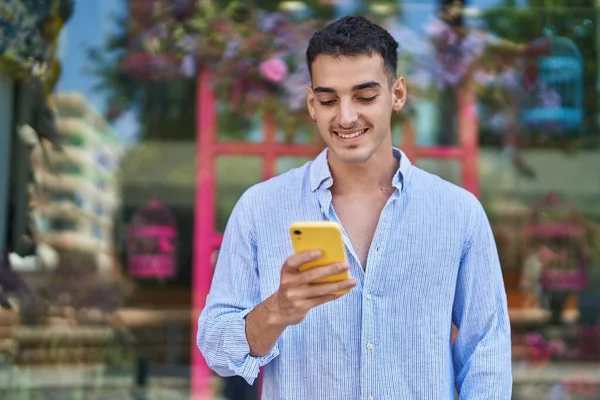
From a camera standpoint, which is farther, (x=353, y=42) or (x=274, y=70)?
(x=274, y=70)

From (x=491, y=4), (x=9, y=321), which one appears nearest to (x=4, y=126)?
(x=9, y=321)

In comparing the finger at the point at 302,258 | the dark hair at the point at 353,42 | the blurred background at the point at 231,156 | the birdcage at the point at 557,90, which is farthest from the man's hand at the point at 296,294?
the birdcage at the point at 557,90

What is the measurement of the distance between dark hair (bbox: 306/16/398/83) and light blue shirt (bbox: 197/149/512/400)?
0.18m

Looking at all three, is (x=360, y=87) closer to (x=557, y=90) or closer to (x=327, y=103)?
(x=327, y=103)

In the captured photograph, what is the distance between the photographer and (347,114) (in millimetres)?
1194

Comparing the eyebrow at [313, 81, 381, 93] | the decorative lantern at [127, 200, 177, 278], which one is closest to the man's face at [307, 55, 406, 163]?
the eyebrow at [313, 81, 381, 93]

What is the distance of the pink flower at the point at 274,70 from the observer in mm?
4082

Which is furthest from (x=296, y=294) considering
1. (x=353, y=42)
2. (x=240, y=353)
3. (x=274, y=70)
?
(x=274, y=70)

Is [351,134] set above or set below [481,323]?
above

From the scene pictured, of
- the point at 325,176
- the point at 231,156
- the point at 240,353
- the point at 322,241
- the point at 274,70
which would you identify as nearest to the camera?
→ the point at 322,241

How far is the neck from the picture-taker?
1.31 meters

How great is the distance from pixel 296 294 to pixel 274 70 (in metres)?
3.14

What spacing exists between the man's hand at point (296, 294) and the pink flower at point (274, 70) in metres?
3.05

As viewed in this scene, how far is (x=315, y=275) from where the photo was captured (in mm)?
1021
